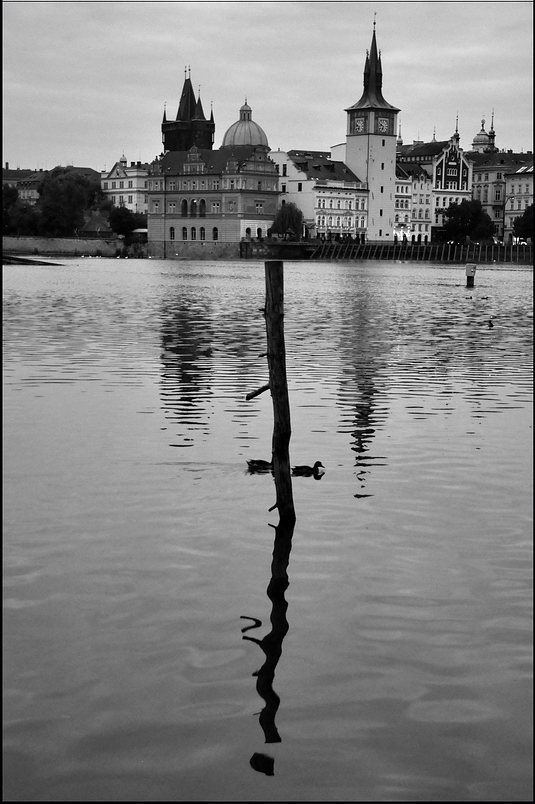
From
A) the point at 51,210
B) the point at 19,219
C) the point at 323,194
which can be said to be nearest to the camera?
the point at 19,219

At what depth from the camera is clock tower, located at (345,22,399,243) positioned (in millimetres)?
139875

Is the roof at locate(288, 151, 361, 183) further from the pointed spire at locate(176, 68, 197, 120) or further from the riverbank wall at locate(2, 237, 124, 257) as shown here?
the riverbank wall at locate(2, 237, 124, 257)

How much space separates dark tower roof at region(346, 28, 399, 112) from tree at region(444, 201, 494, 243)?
13.9 meters

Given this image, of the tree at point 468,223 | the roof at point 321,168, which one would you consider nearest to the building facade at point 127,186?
the roof at point 321,168

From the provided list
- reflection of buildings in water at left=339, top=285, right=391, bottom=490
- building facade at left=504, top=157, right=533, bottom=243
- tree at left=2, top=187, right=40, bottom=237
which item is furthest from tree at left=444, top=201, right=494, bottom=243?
reflection of buildings in water at left=339, top=285, right=391, bottom=490

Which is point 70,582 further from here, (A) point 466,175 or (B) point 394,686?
(A) point 466,175

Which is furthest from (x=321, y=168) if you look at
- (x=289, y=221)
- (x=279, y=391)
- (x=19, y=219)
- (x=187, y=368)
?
(x=279, y=391)

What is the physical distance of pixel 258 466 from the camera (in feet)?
37.7

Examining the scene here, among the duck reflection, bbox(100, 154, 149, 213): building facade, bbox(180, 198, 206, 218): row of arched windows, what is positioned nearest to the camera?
the duck reflection

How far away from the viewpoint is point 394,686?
636 cm

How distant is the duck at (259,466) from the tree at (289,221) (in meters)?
122

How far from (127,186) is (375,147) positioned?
50.3m

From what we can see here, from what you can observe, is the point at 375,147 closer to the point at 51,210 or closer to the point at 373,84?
the point at 373,84

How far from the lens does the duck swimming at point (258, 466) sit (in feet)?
37.3
